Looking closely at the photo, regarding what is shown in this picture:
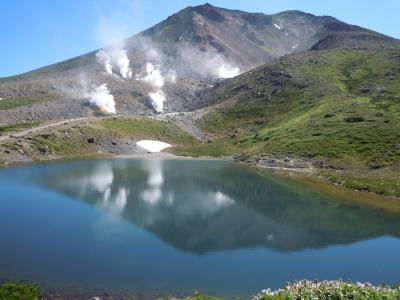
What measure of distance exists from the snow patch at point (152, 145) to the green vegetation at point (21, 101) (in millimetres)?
76146

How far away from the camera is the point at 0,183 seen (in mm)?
71000

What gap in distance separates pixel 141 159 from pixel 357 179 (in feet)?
193

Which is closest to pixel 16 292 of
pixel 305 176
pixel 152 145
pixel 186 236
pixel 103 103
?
pixel 186 236

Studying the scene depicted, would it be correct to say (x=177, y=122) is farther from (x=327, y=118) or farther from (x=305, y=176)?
(x=305, y=176)

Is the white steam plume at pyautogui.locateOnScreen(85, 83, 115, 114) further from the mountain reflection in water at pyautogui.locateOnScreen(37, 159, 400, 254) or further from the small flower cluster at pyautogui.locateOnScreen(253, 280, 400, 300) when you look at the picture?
Result: the small flower cluster at pyautogui.locateOnScreen(253, 280, 400, 300)

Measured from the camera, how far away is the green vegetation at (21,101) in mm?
181863

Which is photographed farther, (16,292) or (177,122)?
(177,122)

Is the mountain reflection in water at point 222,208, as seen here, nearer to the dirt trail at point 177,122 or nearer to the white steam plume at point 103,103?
the dirt trail at point 177,122

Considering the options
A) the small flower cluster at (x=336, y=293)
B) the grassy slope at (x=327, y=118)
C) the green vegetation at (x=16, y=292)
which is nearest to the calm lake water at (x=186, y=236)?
the green vegetation at (x=16, y=292)

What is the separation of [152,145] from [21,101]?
87.8 meters

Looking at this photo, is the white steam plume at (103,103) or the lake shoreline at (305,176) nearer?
the lake shoreline at (305,176)

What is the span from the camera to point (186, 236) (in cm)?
4103

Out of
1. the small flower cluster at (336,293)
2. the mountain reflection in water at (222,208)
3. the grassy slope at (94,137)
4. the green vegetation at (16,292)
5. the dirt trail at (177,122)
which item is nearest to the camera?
the small flower cluster at (336,293)

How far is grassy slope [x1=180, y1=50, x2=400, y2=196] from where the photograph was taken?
8338 centimetres
